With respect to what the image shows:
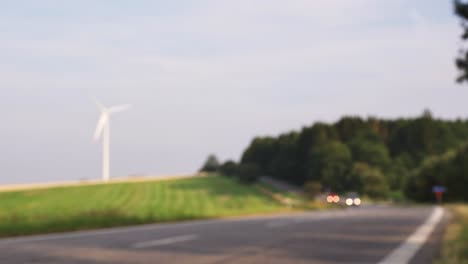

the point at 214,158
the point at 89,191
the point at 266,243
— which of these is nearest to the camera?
the point at 266,243

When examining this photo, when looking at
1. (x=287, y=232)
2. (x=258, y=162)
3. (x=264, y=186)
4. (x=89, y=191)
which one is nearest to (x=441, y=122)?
(x=258, y=162)

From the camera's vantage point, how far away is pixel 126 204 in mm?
58875

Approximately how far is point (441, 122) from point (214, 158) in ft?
163

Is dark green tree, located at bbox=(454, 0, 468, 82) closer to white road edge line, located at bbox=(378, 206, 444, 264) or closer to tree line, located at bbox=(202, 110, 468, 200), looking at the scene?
white road edge line, located at bbox=(378, 206, 444, 264)

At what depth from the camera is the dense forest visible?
9650cm

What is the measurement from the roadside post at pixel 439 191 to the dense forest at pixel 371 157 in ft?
3.66

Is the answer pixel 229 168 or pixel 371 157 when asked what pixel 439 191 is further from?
pixel 229 168

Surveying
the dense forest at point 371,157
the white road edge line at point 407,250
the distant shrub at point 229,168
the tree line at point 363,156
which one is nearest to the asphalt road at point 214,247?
the white road edge line at point 407,250

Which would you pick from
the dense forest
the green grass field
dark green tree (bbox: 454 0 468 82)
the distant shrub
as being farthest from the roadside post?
dark green tree (bbox: 454 0 468 82)

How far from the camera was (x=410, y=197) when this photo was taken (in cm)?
10056

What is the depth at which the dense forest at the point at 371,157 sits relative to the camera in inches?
3799

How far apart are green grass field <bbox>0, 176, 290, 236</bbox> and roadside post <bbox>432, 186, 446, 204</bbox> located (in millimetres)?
21461

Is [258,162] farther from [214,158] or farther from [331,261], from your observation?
[331,261]

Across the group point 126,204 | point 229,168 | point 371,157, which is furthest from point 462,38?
point 371,157
